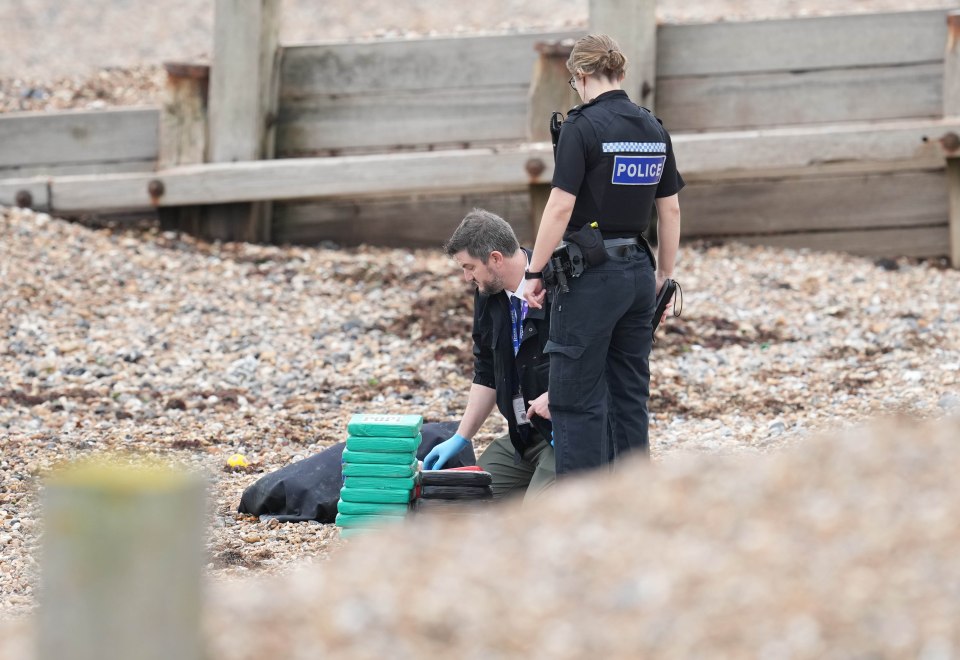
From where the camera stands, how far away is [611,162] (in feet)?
16.5

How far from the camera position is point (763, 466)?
3625 mm

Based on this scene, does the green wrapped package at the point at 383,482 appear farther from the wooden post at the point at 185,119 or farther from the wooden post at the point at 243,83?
the wooden post at the point at 185,119

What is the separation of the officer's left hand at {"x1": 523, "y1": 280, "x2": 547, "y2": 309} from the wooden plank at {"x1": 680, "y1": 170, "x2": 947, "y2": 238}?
5465 millimetres

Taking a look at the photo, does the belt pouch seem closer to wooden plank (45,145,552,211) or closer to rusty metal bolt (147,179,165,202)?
wooden plank (45,145,552,211)

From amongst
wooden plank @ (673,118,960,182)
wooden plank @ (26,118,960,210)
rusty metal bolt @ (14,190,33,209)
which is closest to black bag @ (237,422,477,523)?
wooden plank @ (26,118,960,210)

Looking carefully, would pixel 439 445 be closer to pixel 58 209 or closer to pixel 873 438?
pixel 873 438

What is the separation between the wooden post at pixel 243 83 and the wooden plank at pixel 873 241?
154 inches

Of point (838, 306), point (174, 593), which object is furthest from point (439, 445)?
point (838, 306)

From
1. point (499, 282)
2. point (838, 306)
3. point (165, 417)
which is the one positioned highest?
point (499, 282)

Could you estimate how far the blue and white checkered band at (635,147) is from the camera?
16.4ft

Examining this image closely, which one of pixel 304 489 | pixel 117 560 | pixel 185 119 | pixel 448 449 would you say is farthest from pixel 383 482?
pixel 185 119

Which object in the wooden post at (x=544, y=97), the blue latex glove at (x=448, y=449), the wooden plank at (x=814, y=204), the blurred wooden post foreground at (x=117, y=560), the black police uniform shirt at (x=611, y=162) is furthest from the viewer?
the wooden plank at (x=814, y=204)

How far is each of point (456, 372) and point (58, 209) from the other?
4093 mm

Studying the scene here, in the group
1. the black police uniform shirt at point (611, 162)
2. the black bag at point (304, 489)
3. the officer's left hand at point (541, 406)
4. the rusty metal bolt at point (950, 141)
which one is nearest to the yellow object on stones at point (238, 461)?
the black bag at point (304, 489)
